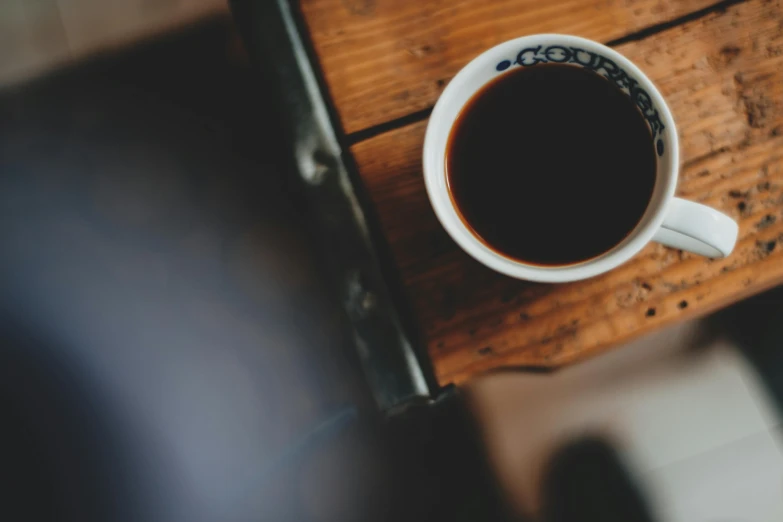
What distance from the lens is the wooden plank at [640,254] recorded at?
1.54ft

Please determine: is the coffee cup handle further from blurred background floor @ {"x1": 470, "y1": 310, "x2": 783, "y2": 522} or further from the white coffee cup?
blurred background floor @ {"x1": 470, "y1": 310, "x2": 783, "y2": 522}

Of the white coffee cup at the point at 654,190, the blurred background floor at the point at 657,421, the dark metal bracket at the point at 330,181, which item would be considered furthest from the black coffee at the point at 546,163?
the blurred background floor at the point at 657,421

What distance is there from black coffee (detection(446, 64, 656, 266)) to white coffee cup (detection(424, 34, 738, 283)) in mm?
12

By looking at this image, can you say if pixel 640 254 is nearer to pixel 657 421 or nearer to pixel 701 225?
pixel 701 225

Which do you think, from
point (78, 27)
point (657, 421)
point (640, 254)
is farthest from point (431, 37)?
point (78, 27)

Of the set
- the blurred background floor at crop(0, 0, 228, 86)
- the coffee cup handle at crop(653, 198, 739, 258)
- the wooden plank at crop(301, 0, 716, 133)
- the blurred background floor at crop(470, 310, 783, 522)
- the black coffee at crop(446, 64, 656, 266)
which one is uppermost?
the blurred background floor at crop(0, 0, 228, 86)

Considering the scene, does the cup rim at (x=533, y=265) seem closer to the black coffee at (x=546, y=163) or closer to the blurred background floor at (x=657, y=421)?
the black coffee at (x=546, y=163)

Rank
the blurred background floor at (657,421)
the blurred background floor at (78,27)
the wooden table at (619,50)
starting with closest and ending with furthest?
the wooden table at (619,50), the blurred background floor at (657,421), the blurred background floor at (78,27)

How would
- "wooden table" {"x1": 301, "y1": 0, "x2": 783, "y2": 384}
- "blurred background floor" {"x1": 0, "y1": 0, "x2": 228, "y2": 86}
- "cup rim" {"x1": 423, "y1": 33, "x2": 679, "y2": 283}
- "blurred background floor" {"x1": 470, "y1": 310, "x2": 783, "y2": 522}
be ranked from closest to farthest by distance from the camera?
"cup rim" {"x1": 423, "y1": 33, "x2": 679, "y2": 283} → "wooden table" {"x1": 301, "y1": 0, "x2": 783, "y2": 384} → "blurred background floor" {"x1": 470, "y1": 310, "x2": 783, "y2": 522} → "blurred background floor" {"x1": 0, "y1": 0, "x2": 228, "y2": 86}

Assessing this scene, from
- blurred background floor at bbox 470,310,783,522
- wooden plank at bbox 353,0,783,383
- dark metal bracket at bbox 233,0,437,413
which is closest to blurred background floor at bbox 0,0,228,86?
dark metal bracket at bbox 233,0,437,413

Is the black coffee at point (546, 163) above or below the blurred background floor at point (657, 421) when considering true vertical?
above

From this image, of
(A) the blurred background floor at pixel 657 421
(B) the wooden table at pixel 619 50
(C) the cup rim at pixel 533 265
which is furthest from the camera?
(A) the blurred background floor at pixel 657 421

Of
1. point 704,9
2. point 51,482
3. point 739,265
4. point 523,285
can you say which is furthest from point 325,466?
point 704,9

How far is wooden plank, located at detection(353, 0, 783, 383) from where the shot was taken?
469mm
